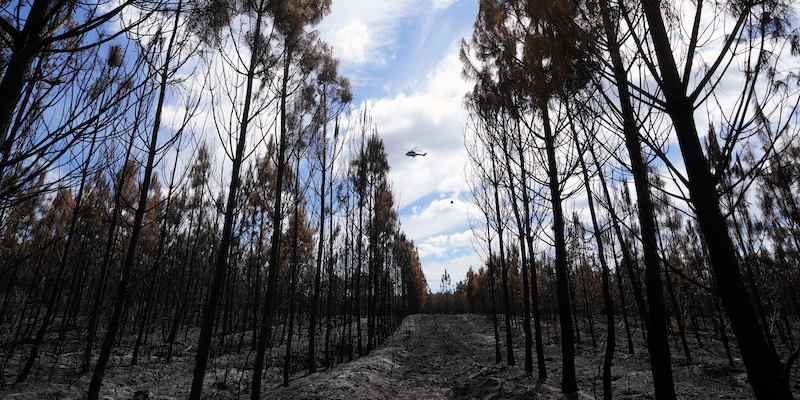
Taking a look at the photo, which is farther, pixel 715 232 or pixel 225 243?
Result: pixel 225 243

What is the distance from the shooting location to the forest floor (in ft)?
21.7

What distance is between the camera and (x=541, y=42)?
9.10 ft

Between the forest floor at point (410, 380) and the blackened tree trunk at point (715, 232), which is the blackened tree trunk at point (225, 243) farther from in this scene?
the blackened tree trunk at point (715, 232)

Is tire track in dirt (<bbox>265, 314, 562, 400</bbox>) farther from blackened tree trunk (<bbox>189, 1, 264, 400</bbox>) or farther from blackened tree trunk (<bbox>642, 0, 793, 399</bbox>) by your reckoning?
blackened tree trunk (<bbox>642, 0, 793, 399</bbox>)

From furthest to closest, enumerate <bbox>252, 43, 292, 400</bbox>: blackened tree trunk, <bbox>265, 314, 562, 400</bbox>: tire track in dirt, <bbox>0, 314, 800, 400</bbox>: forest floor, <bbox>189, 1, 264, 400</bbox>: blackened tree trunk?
1. <bbox>0, 314, 800, 400</bbox>: forest floor
2. <bbox>265, 314, 562, 400</bbox>: tire track in dirt
3. <bbox>252, 43, 292, 400</bbox>: blackened tree trunk
4. <bbox>189, 1, 264, 400</bbox>: blackened tree trunk

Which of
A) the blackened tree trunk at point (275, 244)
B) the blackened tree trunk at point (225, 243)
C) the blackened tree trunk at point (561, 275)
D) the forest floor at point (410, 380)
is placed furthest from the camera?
the forest floor at point (410, 380)

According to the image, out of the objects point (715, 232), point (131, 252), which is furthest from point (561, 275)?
point (131, 252)

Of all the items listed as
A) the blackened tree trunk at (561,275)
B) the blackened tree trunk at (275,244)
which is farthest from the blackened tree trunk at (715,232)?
the blackened tree trunk at (275,244)

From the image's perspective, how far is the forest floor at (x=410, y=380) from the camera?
6.61 m

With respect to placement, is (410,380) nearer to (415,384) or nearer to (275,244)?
(415,384)

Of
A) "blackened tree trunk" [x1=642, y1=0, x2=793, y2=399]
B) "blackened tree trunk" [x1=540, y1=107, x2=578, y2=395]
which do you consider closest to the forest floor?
"blackened tree trunk" [x1=540, y1=107, x2=578, y2=395]

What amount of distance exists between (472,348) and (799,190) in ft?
41.5

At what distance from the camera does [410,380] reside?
8945 mm

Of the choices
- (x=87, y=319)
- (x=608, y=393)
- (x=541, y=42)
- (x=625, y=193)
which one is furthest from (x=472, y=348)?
(x=87, y=319)
